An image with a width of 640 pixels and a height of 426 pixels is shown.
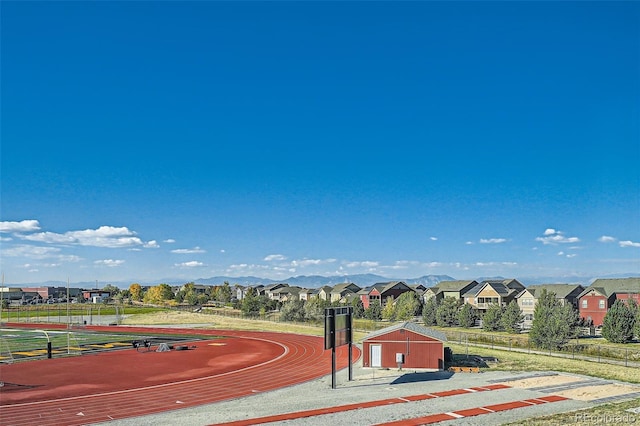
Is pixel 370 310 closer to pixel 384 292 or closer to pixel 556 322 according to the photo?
pixel 384 292

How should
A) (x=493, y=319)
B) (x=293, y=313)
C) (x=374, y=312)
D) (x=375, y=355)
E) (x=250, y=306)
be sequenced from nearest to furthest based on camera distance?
(x=375, y=355) < (x=493, y=319) < (x=374, y=312) < (x=293, y=313) < (x=250, y=306)

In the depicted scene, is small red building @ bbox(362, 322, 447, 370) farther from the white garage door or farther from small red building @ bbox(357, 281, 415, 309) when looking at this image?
small red building @ bbox(357, 281, 415, 309)

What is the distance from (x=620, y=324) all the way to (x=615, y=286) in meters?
32.0

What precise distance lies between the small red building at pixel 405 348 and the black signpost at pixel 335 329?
18.5 ft

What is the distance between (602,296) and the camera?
99.2 meters

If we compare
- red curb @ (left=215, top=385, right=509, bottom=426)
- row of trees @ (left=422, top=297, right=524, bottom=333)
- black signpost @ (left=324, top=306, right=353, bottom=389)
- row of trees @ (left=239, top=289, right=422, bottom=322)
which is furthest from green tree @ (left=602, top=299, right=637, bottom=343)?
black signpost @ (left=324, top=306, right=353, bottom=389)

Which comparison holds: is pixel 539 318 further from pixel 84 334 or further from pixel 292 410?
pixel 84 334

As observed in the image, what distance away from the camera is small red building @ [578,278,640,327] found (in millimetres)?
98188

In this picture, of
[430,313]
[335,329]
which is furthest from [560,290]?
[335,329]

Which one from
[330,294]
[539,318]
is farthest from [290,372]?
[330,294]

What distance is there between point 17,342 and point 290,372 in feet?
160

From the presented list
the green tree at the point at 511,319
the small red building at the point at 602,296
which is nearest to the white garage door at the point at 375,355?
the green tree at the point at 511,319

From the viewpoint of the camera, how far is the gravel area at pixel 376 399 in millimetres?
33406

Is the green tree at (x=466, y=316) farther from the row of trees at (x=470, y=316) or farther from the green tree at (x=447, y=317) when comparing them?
the green tree at (x=447, y=317)
